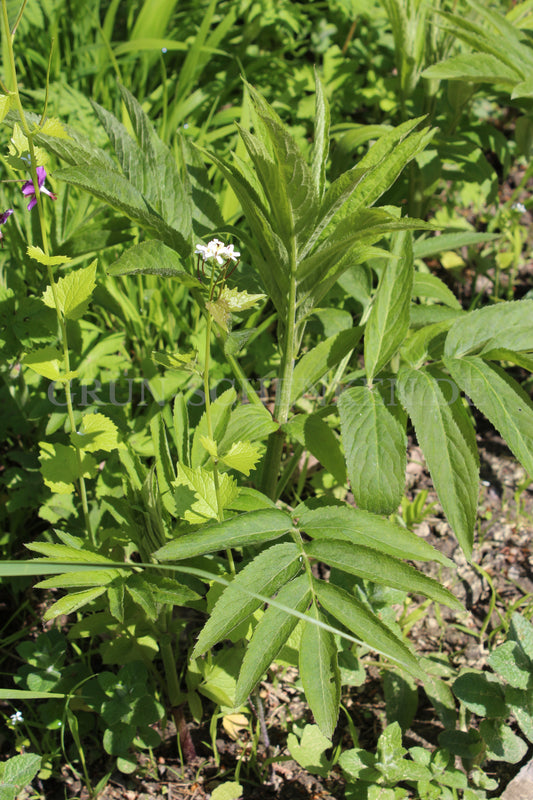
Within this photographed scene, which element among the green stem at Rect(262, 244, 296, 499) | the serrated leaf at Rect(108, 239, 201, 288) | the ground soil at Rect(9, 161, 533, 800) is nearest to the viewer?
the serrated leaf at Rect(108, 239, 201, 288)

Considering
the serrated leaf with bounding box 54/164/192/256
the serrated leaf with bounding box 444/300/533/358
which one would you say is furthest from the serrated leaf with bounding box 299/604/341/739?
the serrated leaf with bounding box 54/164/192/256

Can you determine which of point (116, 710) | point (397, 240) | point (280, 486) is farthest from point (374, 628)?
point (397, 240)

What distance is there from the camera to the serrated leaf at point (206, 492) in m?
1.18

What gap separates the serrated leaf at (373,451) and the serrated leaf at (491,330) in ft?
0.70

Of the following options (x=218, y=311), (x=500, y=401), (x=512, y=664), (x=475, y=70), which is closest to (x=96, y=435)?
(x=218, y=311)

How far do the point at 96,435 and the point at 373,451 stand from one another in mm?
545

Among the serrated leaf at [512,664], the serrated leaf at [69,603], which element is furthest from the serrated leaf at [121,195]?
the serrated leaf at [512,664]

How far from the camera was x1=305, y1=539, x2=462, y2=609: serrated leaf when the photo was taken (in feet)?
3.59

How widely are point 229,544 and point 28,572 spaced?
0.32 metres

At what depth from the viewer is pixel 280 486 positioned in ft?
5.16

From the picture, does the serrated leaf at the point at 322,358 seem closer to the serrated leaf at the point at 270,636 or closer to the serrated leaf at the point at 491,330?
the serrated leaf at the point at 491,330

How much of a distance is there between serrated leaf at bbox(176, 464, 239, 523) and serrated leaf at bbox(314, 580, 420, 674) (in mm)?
215

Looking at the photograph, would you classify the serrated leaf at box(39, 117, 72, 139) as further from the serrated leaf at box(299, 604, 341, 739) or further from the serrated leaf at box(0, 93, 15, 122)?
the serrated leaf at box(299, 604, 341, 739)

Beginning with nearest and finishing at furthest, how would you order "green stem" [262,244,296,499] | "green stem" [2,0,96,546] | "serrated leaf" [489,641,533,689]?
"green stem" [2,0,96,546], "green stem" [262,244,296,499], "serrated leaf" [489,641,533,689]
